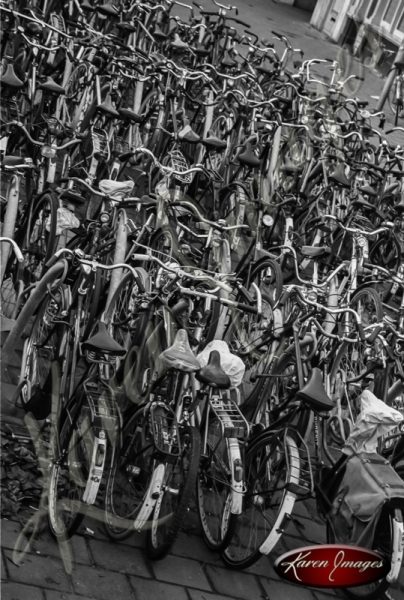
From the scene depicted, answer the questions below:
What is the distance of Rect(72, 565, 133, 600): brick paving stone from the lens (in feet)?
15.3

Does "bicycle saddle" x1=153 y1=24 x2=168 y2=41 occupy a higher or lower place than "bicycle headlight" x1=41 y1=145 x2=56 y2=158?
lower

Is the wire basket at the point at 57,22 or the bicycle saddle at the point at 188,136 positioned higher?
the bicycle saddle at the point at 188,136

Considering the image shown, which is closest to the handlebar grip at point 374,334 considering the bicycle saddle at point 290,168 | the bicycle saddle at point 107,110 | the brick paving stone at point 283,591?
the brick paving stone at point 283,591

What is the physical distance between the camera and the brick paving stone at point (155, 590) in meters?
4.81

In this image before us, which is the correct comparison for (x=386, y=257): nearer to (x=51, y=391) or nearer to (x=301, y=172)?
(x=301, y=172)

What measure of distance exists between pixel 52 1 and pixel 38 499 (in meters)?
9.00

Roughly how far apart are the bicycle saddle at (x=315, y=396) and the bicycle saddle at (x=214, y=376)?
0.37 metres

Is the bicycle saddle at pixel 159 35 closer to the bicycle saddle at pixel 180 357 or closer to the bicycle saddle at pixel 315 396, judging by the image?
the bicycle saddle at pixel 180 357

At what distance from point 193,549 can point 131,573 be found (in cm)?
49

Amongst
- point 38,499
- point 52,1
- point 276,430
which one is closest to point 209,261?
point 276,430

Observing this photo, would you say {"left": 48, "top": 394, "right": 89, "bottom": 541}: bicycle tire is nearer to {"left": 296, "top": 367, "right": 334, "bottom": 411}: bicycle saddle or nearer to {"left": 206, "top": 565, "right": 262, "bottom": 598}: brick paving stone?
{"left": 206, "top": 565, "right": 262, "bottom": 598}: brick paving stone

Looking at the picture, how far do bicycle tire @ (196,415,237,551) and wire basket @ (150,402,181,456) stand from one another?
0.30 meters

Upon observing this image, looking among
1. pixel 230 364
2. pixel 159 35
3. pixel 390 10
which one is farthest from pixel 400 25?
pixel 230 364

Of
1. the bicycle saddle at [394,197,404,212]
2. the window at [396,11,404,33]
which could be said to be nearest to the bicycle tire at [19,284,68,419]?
the bicycle saddle at [394,197,404,212]
